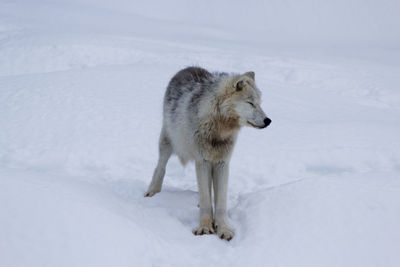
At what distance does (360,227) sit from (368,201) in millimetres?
371

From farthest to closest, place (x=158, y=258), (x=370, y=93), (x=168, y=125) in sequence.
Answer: (x=370, y=93) → (x=168, y=125) → (x=158, y=258)

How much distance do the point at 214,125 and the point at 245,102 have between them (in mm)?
399

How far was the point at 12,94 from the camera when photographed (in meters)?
8.80

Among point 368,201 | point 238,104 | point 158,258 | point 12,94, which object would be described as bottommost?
point 12,94

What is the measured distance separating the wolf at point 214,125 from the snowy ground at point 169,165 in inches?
10.5

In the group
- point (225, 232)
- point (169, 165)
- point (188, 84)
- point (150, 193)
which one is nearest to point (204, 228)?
point (225, 232)

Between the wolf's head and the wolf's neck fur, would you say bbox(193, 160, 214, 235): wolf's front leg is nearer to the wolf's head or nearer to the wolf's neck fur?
the wolf's neck fur

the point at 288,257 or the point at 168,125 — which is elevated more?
the point at 168,125

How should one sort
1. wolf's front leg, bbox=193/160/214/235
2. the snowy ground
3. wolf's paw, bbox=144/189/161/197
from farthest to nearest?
wolf's paw, bbox=144/189/161/197, wolf's front leg, bbox=193/160/214/235, the snowy ground

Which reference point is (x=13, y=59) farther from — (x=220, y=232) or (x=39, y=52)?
(x=220, y=232)

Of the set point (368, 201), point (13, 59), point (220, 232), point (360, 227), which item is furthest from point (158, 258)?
point (13, 59)

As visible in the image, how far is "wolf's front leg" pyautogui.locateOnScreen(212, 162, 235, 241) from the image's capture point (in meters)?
3.88

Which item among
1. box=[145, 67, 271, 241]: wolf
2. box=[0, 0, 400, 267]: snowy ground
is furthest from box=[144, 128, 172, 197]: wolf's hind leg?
box=[145, 67, 271, 241]: wolf

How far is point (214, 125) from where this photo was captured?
4008 mm
